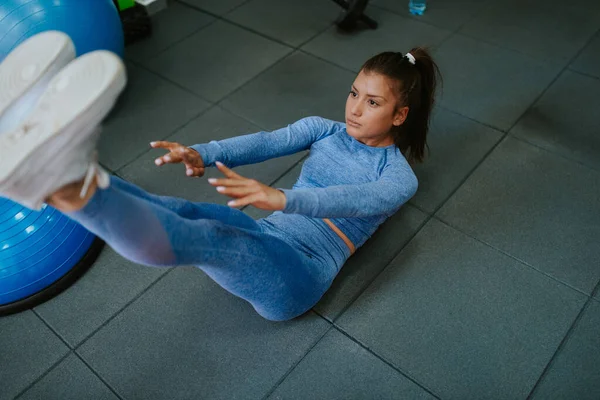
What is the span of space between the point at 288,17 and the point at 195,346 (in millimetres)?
2065

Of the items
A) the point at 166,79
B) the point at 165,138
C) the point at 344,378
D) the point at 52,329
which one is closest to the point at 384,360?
the point at 344,378

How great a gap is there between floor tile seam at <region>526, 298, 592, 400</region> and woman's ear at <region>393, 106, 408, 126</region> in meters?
0.83

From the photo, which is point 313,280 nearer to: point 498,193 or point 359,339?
point 359,339

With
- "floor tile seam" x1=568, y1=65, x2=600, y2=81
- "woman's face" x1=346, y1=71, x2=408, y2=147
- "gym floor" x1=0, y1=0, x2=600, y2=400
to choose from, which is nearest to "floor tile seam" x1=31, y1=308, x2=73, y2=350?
"gym floor" x1=0, y1=0, x2=600, y2=400

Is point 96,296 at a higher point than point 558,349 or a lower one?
higher

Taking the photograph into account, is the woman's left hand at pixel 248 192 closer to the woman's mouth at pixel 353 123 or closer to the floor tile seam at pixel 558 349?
the woman's mouth at pixel 353 123

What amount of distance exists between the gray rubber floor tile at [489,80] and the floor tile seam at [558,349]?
0.90 metres

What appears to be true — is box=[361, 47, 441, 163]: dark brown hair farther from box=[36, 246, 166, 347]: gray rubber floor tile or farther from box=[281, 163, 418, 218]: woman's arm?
box=[36, 246, 166, 347]: gray rubber floor tile

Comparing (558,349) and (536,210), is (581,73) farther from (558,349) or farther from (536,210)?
(558,349)

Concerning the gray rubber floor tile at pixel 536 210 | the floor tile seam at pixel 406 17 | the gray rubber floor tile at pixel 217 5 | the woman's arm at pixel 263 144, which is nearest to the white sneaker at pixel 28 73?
the woman's arm at pixel 263 144

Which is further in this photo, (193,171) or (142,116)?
(142,116)

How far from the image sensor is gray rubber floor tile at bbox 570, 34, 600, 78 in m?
2.39

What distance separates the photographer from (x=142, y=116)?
231 cm

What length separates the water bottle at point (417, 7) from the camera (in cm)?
279
